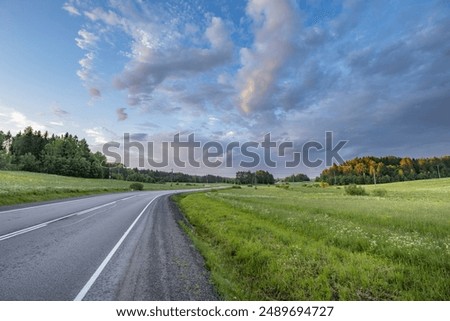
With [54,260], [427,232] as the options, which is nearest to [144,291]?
[54,260]

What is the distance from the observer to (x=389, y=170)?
473 ft

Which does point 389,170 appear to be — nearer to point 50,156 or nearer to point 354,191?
point 354,191

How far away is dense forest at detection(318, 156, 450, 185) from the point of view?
5438 inches

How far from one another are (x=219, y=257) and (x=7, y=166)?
107590 mm

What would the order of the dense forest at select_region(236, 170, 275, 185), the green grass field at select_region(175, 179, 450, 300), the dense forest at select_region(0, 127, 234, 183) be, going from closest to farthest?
the green grass field at select_region(175, 179, 450, 300) < the dense forest at select_region(0, 127, 234, 183) < the dense forest at select_region(236, 170, 275, 185)

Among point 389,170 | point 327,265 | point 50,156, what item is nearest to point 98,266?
point 327,265

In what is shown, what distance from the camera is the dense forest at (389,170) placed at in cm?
13812

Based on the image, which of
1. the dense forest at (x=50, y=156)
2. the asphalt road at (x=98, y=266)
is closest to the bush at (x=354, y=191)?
the asphalt road at (x=98, y=266)

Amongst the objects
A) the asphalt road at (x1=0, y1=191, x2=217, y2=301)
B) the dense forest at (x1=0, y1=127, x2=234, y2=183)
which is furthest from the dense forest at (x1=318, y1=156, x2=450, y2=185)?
the asphalt road at (x1=0, y1=191, x2=217, y2=301)

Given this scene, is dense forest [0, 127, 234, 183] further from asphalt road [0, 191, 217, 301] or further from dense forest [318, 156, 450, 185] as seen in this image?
dense forest [318, 156, 450, 185]

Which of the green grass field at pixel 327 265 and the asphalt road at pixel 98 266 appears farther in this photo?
the green grass field at pixel 327 265

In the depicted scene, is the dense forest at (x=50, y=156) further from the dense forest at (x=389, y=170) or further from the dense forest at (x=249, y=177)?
the dense forest at (x=389, y=170)

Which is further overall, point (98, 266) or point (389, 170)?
point (389, 170)

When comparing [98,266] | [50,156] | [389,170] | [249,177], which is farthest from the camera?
[249,177]
